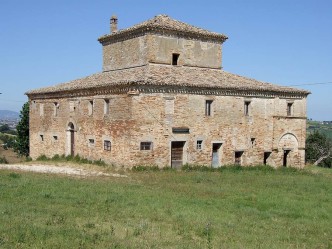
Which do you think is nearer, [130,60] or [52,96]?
[130,60]

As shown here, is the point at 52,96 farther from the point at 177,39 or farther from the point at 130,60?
the point at 177,39

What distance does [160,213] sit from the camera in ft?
42.5

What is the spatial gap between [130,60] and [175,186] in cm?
1237

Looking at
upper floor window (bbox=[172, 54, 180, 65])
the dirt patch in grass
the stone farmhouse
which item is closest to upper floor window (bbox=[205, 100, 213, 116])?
the stone farmhouse

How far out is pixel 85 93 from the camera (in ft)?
90.1

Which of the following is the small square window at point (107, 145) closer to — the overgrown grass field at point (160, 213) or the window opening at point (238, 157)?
the overgrown grass field at point (160, 213)

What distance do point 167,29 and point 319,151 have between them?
2600 centimetres

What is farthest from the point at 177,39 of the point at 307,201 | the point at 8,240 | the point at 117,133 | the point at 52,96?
the point at 8,240

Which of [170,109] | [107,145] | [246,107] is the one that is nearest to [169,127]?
[170,109]

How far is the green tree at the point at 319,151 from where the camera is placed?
4481 cm

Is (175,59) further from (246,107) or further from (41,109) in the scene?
(41,109)

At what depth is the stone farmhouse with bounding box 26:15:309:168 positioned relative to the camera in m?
23.9

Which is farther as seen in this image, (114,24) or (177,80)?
(114,24)

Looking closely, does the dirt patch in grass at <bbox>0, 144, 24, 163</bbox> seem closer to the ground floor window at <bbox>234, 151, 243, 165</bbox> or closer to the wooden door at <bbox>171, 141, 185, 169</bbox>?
the wooden door at <bbox>171, 141, 185, 169</bbox>
